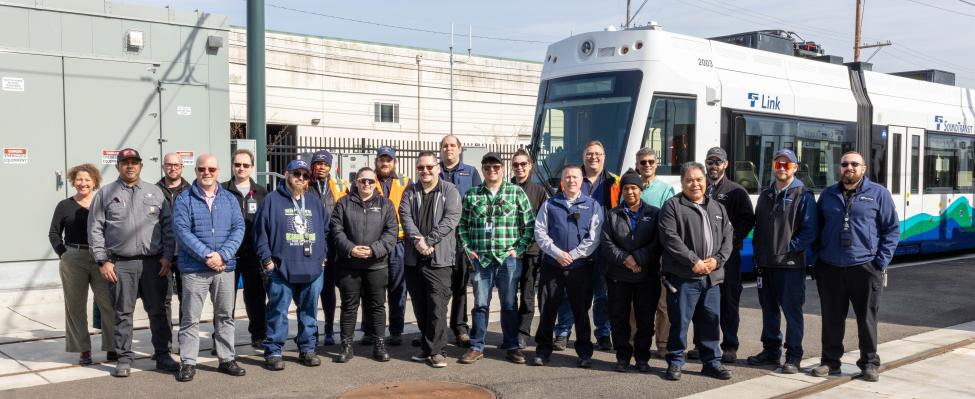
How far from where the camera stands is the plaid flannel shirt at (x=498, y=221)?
22.9 feet

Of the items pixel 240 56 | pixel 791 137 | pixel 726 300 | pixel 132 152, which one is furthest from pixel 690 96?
pixel 240 56

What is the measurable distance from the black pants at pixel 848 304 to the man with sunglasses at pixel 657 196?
127 centimetres

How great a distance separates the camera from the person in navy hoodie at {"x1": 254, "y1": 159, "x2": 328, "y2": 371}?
21.9 ft

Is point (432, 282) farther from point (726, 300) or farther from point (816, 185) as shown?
point (816, 185)

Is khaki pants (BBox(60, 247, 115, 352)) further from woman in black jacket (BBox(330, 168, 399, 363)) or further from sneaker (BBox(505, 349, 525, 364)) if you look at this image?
sneaker (BBox(505, 349, 525, 364))

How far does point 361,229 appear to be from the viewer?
6871 millimetres

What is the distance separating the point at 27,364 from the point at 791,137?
973cm

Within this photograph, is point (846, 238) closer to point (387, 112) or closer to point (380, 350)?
point (380, 350)

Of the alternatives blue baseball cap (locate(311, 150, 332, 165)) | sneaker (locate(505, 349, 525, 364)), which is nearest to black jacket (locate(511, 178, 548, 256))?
sneaker (locate(505, 349, 525, 364))

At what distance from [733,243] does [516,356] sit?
205 centimetres

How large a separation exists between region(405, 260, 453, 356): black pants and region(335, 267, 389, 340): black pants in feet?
0.89

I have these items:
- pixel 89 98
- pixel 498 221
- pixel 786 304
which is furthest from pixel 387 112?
pixel 786 304

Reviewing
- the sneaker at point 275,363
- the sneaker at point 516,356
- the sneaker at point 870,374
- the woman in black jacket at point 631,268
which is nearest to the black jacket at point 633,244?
the woman in black jacket at point 631,268

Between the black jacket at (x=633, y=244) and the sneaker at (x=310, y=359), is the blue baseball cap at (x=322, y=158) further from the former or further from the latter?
the black jacket at (x=633, y=244)
